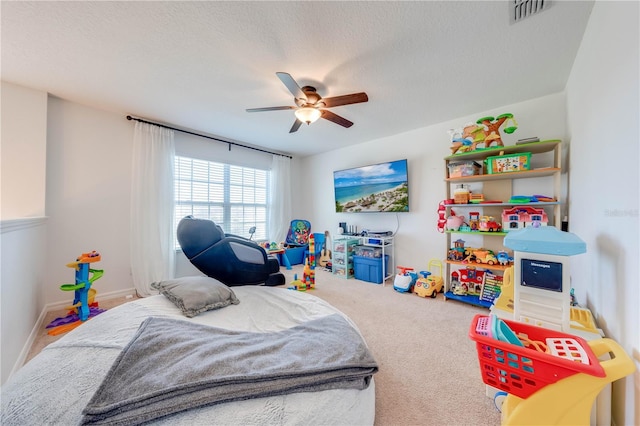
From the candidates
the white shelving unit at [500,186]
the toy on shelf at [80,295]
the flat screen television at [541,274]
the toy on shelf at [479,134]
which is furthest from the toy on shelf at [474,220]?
the toy on shelf at [80,295]

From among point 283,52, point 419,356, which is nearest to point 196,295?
point 419,356

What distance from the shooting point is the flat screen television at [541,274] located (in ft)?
3.37

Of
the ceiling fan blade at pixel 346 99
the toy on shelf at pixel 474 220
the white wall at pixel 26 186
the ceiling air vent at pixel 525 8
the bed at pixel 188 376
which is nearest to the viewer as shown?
the bed at pixel 188 376

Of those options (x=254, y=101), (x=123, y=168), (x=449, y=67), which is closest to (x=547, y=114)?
(x=449, y=67)

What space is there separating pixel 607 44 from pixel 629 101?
0.54m

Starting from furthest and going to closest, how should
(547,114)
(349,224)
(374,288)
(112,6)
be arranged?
(349,224)
(374,288)
(547,114)
(112,6)

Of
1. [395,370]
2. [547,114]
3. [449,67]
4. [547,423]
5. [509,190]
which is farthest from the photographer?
[509,190]

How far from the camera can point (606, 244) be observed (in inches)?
41.5

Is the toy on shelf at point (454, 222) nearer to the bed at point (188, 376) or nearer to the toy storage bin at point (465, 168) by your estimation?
the toy storage bin at point (465, 168)

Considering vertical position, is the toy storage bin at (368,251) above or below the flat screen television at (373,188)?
below

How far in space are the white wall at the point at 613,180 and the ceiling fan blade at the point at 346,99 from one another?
1336 mm

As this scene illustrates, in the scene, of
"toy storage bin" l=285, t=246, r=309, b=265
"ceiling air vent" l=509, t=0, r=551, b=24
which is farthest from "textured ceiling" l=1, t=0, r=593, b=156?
"toy storage bin" l=285, t=246, r=309, b=265

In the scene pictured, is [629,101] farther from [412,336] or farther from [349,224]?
[349,224]

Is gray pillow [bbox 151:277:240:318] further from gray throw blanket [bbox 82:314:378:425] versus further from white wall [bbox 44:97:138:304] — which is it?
white wall [bbox 44:97:138:304]
